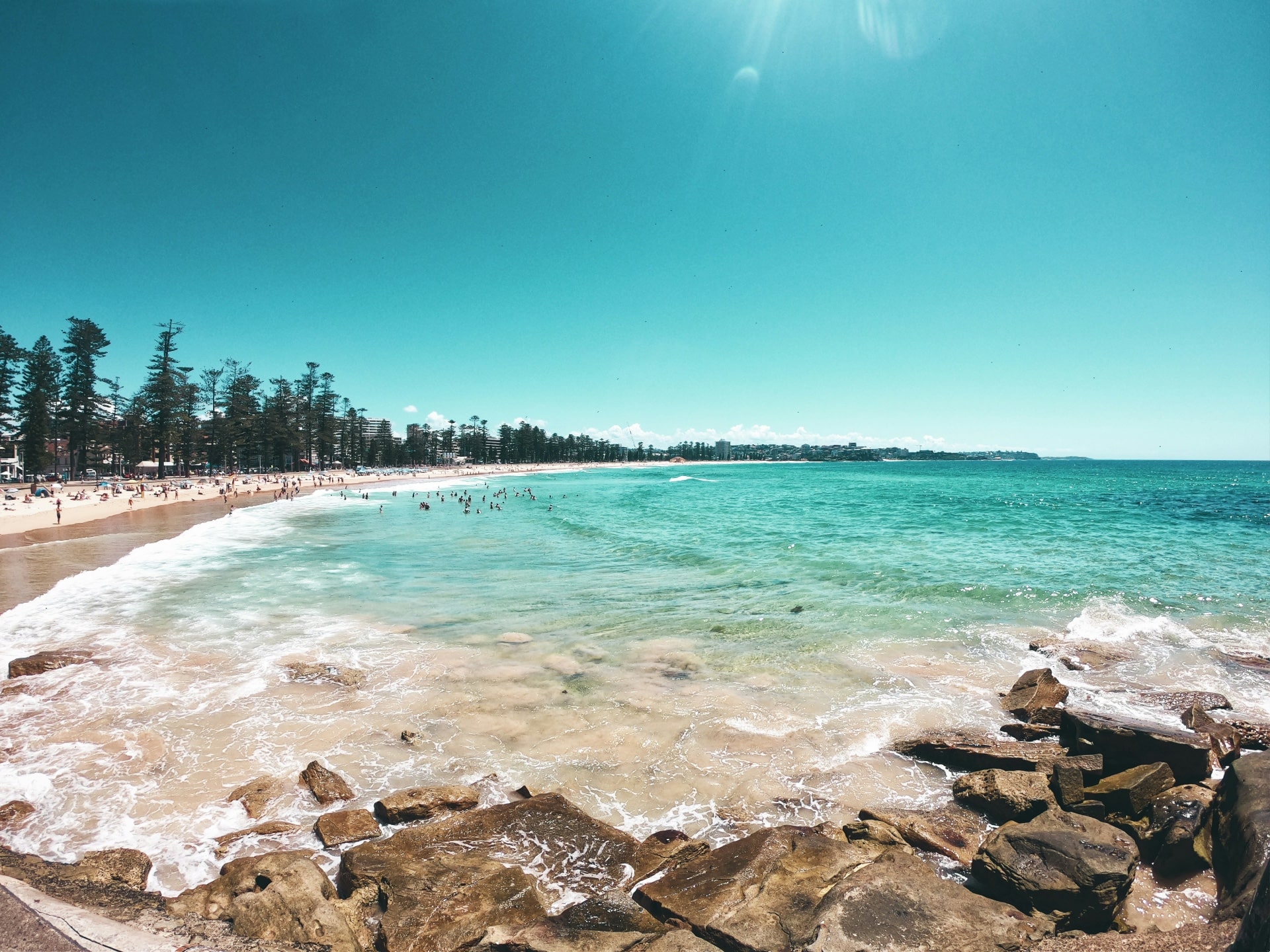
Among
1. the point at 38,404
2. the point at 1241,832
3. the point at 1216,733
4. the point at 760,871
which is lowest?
the point at 1216,733

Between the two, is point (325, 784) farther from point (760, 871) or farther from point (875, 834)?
point (875, 834)

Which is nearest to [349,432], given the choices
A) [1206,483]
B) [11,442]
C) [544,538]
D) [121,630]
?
[11,442]

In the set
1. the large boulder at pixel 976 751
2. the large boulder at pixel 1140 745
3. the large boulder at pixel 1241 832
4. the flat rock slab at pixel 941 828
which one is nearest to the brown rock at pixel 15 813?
the flat rock slab at pixel 941 828

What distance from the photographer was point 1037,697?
9.02 meters

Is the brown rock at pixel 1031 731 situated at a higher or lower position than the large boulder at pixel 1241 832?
lower

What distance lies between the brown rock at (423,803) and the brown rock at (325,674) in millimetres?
4268

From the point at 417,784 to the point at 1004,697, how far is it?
9.51 meters

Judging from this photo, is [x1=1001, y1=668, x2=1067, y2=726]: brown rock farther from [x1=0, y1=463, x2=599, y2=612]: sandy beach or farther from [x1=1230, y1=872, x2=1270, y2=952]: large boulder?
[x1=0, y1=463, x2=599, y2=612]: sandy beach

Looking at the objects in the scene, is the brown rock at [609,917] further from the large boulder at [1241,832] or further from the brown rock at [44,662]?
the brown rock at [44,662]

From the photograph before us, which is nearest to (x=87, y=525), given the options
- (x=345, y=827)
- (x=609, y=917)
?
(x=345, y=827)

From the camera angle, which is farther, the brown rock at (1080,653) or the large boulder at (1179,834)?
the brown rock at (1080,653)

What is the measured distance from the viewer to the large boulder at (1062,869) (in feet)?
14.5

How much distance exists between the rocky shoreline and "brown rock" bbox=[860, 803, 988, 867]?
3 cm

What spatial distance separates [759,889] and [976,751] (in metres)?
4.58
